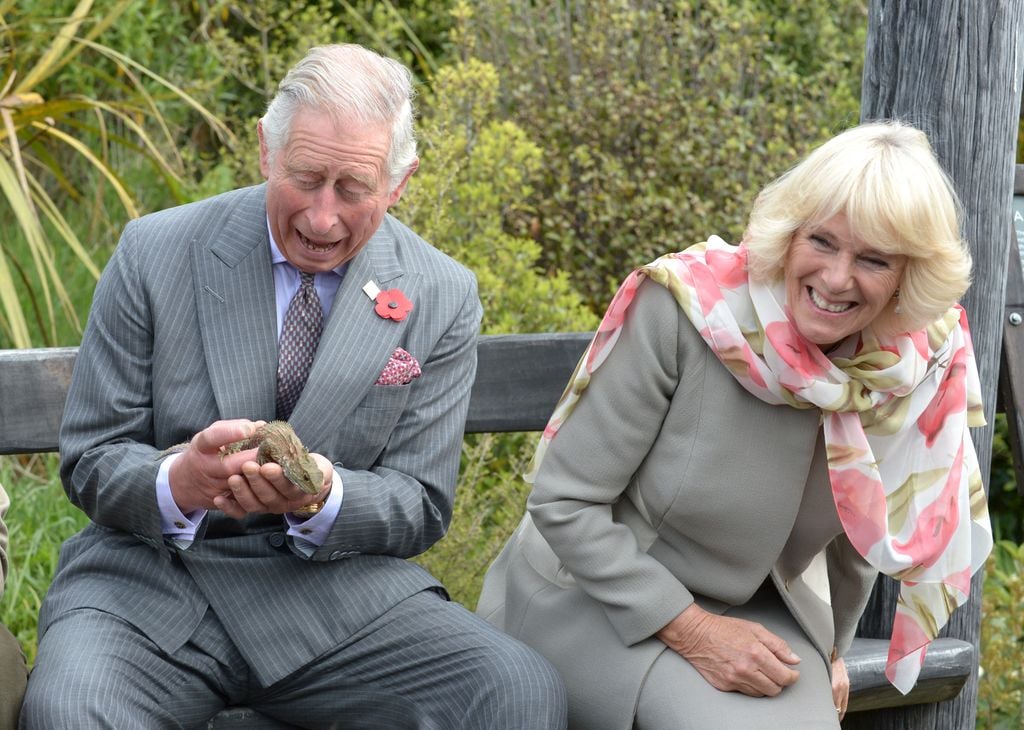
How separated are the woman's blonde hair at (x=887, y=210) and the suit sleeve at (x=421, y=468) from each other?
63 centimetres

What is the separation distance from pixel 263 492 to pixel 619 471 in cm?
69

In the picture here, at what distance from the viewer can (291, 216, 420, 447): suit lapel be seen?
2.64 m

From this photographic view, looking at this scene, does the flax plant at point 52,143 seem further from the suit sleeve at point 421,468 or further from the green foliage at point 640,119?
the suit sleeve at point 421,468

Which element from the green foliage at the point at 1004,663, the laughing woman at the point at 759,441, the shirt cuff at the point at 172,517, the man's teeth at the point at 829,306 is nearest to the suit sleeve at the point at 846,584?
the laughing woman at the point at 759,441

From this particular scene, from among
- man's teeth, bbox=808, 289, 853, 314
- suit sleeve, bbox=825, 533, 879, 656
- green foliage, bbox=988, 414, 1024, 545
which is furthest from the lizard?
green foliage, bbox=988, 414, 1024, 545

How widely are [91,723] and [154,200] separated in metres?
3.77

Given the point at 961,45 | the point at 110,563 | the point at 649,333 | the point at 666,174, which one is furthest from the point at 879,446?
the point at 666,174

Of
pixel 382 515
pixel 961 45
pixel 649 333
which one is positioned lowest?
pixel 382 515

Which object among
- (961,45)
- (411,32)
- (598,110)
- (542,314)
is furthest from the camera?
(411,32)

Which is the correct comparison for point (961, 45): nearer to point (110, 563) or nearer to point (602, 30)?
point (110, 563)

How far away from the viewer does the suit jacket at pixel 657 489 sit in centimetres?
262

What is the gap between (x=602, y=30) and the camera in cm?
555

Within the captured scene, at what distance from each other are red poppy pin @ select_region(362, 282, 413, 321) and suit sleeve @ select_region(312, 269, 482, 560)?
0.10 m

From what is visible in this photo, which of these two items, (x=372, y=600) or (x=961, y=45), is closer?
(x=372, y=600)
